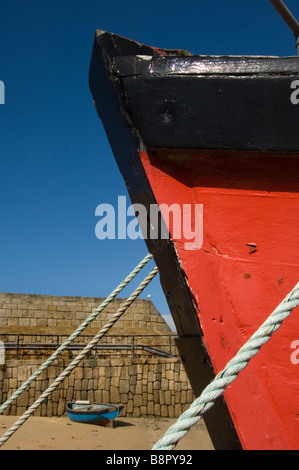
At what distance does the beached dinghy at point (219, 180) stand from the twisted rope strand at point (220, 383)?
0.92ft

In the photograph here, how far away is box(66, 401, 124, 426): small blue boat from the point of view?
12289 mm

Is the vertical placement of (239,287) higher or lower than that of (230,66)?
lower

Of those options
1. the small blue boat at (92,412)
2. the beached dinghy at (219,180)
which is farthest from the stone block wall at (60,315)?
the beached dinghy at (219,180)

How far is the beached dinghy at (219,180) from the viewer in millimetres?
1528

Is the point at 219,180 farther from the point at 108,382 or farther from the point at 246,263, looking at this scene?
the point at 108,382

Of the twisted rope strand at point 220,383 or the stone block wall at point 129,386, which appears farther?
the stone block wall at point 129,386

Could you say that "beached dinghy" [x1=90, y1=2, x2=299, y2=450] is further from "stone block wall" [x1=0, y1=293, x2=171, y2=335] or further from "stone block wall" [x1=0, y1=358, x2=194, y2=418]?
"stone block wall" [x1=0, y1=293, x2=171, y2=335]

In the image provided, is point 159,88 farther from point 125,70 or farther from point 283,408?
point 283,408

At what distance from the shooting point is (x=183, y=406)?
1366cm

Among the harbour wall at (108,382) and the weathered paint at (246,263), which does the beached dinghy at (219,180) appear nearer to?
the weathered paint at (246,263)

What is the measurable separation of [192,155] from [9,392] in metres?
12.6

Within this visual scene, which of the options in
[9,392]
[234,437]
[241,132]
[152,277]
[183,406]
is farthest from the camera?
[183,406]

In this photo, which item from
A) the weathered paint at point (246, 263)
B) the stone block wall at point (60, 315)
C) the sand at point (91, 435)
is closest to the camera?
the weathered paint at point (246, 263)

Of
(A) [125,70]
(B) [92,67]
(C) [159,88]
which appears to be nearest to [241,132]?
(C) [159,88]
